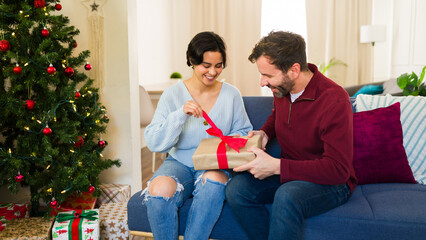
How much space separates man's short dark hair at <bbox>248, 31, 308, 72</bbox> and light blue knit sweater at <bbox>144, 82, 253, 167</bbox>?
0.45 meters

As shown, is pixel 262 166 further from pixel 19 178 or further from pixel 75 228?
pixel 19 178

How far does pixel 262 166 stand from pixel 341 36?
16.9 feet

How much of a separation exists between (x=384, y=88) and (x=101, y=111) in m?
2.50

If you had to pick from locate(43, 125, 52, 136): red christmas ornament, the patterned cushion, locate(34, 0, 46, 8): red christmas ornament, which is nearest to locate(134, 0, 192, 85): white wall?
locate(34, 0, 46, 8): red christmas ornament

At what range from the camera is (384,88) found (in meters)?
3.54

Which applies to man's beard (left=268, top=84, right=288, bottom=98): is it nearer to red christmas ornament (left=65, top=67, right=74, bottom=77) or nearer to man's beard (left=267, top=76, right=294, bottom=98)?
man's beard (left=267, top=76, right=294, bottom=98)

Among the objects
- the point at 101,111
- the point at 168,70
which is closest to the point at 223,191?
the point at 101,111

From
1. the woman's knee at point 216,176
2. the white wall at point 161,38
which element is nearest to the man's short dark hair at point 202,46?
the woman's knee at point 216,176

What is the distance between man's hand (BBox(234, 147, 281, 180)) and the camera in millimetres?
1607

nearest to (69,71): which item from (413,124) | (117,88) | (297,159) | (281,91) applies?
(117,88)

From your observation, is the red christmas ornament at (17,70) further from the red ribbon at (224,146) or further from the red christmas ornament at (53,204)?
the red ribbon at (224,146)

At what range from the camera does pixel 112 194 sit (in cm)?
265

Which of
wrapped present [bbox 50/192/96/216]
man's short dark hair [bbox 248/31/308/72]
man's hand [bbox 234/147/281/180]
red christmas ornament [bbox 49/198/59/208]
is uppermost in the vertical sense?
man's short dark hair [bbox 248/31/308/72]

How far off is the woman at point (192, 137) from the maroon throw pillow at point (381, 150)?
22.3 inches
